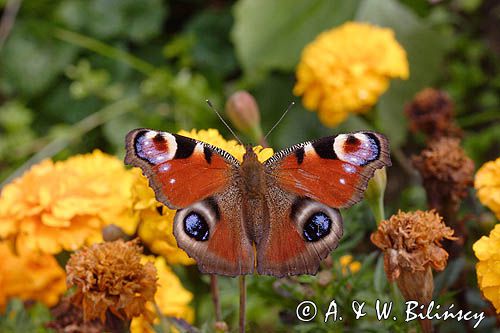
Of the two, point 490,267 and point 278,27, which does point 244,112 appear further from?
point 278,27

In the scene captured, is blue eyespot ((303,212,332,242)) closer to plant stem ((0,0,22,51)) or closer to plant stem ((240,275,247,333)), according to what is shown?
plant stem ((240,275,247,333))

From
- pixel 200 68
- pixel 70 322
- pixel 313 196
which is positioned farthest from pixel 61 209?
pixel 200 68

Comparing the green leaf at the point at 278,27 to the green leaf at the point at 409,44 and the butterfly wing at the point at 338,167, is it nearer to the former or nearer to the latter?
the green leaf at the point at 409,44

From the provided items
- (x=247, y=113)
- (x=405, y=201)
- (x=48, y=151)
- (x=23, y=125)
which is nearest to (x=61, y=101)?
(x=23, y=125)

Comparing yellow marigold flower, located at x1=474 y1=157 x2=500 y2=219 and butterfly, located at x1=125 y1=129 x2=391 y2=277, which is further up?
butterfly, located at x1=125 y1=129 x2=391 y2=277

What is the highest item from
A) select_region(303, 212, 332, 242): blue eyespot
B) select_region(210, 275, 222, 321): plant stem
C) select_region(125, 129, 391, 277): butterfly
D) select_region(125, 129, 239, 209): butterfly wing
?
select_region(125, 129, 239, 209): butterfly wing

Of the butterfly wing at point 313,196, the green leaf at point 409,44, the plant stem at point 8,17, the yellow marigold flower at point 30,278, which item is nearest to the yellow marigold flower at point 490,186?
the butterfly wing at point 313,196

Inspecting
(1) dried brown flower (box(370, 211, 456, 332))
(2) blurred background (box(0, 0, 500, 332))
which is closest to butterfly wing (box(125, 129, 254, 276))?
(1) dried brown flower (box(370, 211, 456, 332))
